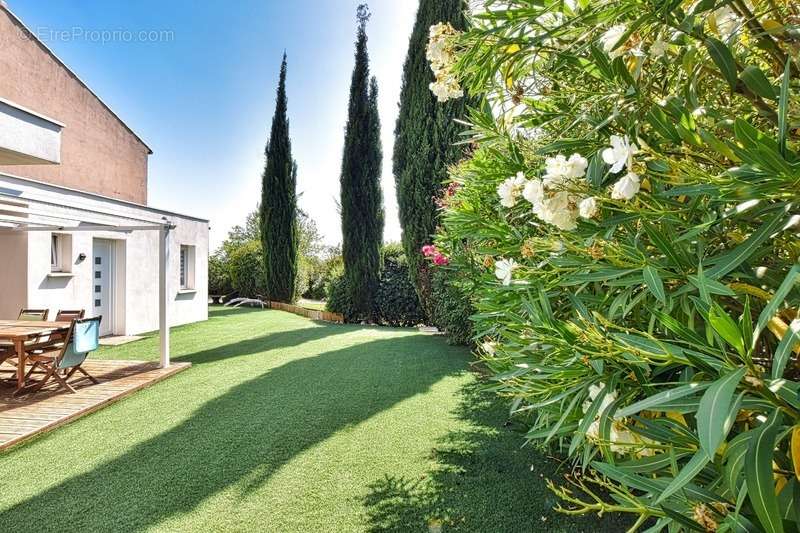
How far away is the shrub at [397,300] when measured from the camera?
1454 centimetres

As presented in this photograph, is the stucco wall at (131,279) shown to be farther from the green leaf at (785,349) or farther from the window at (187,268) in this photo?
the green leaf at (785,349)

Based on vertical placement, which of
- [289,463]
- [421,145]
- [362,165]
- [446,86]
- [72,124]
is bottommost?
[289,463]

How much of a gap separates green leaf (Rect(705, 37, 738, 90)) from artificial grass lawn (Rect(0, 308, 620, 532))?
9.56 ft

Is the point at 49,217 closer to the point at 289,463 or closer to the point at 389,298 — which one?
the point at 289,463

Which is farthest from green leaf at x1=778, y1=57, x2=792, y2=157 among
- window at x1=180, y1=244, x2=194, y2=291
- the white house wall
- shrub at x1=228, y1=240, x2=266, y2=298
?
shrub at x1=228, y1=240, x2=266, y2=298

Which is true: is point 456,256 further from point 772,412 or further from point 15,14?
point 15,14

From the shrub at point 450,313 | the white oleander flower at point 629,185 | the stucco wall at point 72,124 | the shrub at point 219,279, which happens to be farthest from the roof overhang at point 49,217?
the shrub at point 219,279

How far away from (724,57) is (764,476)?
1.10 meters

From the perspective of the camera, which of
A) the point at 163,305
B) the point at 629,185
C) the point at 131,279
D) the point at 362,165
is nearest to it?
the point at 629,185

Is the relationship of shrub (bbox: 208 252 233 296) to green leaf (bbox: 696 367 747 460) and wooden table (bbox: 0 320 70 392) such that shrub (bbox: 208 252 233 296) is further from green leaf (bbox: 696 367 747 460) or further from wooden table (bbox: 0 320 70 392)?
green leaf (bbox: 696 367 747 460)

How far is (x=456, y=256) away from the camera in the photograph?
3629 millimetres

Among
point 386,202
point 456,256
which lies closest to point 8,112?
point 456,256

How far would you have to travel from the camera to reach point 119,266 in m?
11.2

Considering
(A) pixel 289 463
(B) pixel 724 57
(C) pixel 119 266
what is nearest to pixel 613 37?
(B) pixel 724 57
